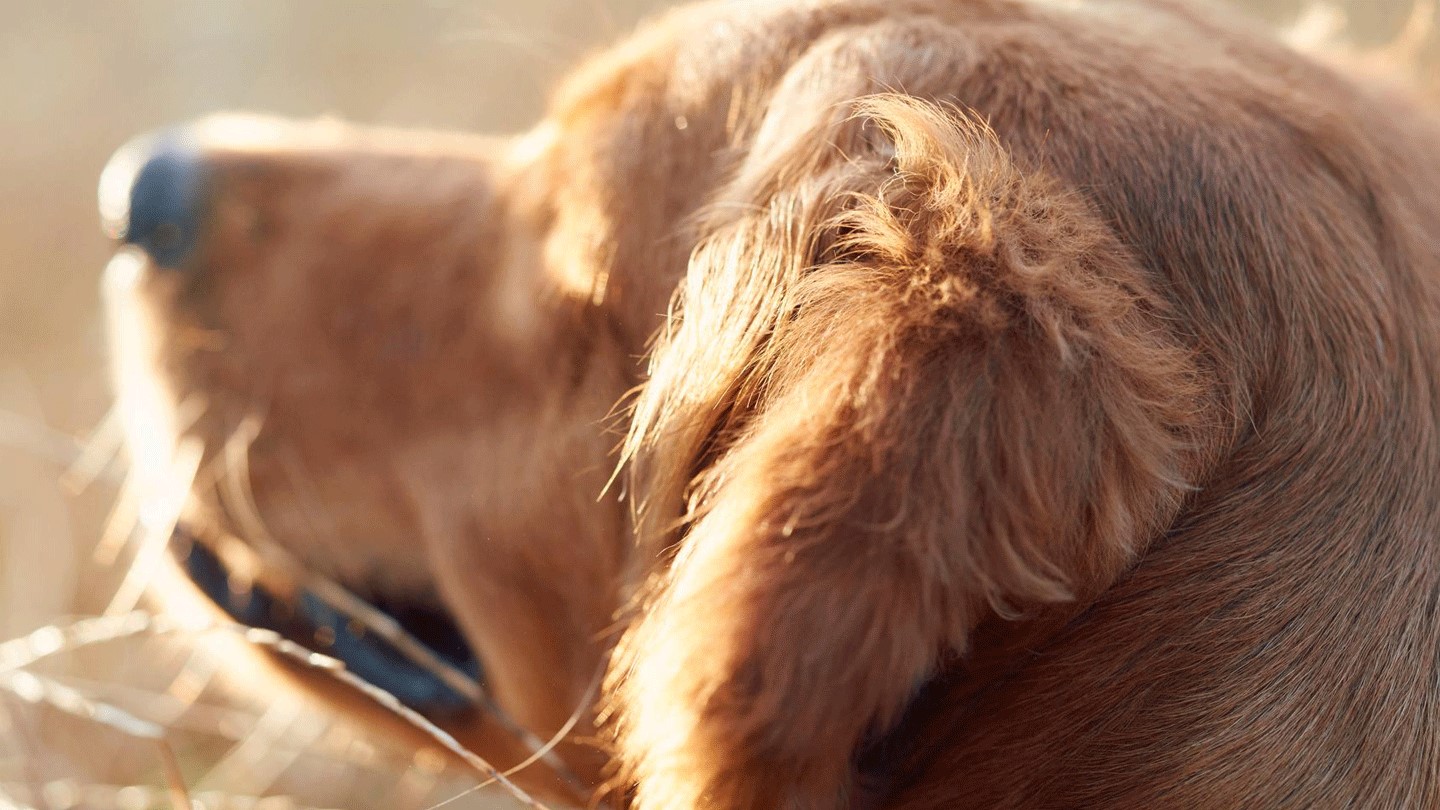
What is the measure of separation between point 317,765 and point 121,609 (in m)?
1.25

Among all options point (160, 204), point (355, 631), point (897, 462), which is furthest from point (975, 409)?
point (160, 204)

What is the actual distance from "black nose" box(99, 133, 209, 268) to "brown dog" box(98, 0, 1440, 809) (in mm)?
533

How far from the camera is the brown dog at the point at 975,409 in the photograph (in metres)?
0.99

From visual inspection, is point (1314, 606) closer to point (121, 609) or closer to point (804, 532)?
point (804, 532)

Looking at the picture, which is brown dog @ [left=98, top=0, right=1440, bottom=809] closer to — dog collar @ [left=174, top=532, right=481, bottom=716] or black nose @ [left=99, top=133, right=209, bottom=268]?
dog collar @ [left=174, top=532, right=481, bottom=716]

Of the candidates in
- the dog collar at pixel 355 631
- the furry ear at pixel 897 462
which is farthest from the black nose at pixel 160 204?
the furry ear at pixel 897 462

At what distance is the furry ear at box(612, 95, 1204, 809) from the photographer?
959mm

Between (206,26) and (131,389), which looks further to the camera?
(206,26)

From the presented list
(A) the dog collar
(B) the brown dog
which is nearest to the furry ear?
(B) the brown dog

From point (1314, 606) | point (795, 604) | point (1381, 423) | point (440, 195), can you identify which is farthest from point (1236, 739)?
point (440, 195)

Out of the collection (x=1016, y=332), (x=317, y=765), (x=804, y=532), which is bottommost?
(x=317, y=765)

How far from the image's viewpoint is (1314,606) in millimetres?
1134

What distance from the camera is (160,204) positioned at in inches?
74.7

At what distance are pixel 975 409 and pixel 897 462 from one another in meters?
0.08
